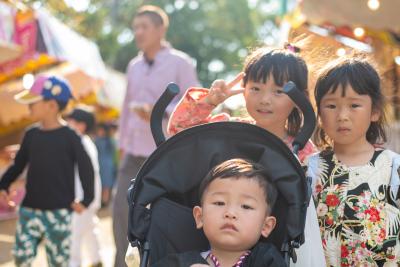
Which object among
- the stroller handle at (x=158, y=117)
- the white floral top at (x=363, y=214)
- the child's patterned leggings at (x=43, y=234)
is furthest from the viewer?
the child's patterned leggings at (x=43, y=234)

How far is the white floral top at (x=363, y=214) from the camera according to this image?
2.96m

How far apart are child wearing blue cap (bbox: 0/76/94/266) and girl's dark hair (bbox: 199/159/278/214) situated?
2685 mm

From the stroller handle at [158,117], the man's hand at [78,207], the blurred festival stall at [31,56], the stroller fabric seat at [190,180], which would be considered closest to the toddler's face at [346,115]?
the stroller fabric seat at [190,180]

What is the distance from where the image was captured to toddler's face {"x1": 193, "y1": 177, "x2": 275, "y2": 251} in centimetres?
250

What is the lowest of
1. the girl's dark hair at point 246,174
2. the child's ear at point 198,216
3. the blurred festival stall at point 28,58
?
the child's ear at point 198,216

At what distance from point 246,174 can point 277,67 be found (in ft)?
2.99

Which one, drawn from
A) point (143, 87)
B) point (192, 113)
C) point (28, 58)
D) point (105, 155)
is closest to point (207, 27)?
point (105, 155)

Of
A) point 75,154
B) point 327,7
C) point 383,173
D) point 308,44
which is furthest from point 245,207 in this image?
point 327,7

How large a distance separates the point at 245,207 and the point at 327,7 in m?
5.17

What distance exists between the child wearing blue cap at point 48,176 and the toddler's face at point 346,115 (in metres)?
2.54

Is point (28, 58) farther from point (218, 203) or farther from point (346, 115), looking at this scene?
point (218, 203)

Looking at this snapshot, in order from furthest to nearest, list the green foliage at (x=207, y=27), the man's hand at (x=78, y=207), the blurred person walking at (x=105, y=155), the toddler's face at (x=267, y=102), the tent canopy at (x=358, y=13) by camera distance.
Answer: the green foliage at (x=207, y=27) → the blurred person walking at (x=105, y=155) → the tent canopy at (x=358, y=13) → the man's hand at (x=78, y=207) → the toddler's face at (x=267, y=102)

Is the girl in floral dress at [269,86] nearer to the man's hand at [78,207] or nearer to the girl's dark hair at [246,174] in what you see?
the girl's dark hair at [246,174]

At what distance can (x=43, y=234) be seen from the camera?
510 cm
